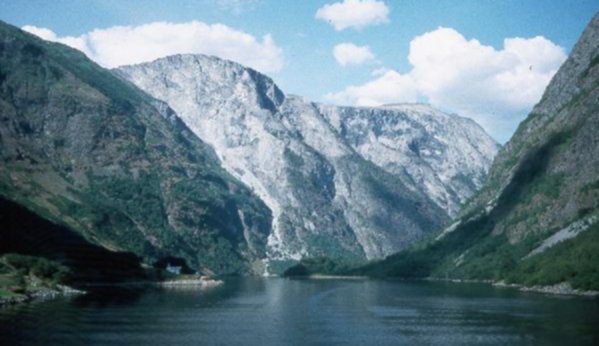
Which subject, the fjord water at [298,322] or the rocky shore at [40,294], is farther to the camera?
the rocky shore at [40,294]

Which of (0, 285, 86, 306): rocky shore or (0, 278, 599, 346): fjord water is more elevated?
(0, 285, 86, 306): rocky shore

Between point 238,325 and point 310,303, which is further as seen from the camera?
point 310,303

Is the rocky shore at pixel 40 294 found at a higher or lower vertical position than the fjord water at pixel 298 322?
higher

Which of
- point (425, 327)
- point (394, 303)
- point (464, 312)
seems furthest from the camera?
point (394, 303)

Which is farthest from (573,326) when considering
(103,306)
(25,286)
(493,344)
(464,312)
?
(25,286)

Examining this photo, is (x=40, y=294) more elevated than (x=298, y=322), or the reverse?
(x=40, y=294)

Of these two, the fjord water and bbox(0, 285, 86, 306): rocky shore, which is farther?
bbox(0, 285, 86, 306): rocky shore

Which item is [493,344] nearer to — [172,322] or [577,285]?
[172,322]

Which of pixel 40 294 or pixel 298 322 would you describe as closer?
pixel 298 322
